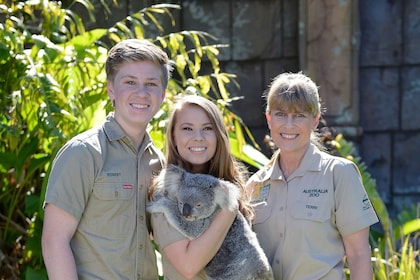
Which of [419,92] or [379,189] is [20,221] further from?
[419,92]

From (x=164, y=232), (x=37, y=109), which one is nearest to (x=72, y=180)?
(x=164, y=232)

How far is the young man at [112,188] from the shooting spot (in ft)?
8.66

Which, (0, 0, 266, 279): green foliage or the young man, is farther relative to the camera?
(0, 0, 266, 279): green foliage

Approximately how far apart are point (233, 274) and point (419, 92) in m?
3.38

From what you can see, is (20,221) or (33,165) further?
(20,221)

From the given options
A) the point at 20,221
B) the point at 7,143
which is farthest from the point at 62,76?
the point at 20,221

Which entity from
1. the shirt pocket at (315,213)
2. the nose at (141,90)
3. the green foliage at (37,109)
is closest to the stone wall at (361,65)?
the green foliage at (37,109)

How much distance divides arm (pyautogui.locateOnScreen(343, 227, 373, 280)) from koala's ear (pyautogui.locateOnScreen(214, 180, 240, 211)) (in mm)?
507

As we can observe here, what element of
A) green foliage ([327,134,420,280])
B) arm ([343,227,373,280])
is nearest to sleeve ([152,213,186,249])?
arm ([343,227,373,280])

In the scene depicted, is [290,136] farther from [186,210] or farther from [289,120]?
[186,210]

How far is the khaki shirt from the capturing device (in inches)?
105

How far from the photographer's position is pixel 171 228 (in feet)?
9.05

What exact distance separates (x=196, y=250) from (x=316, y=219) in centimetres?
54

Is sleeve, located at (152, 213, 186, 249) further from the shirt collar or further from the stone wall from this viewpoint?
the stone wall
